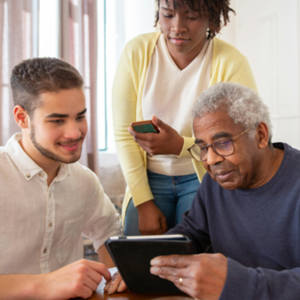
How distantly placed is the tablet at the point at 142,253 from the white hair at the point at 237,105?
555 mm

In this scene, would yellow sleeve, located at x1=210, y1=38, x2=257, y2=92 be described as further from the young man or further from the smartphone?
the young man

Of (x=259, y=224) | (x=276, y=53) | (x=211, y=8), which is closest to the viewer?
(x=259, y=224)

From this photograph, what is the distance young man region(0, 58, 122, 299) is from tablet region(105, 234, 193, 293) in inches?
21.2

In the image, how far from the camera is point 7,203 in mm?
1340

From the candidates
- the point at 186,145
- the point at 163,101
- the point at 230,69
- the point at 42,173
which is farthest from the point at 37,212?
the point at 230,69

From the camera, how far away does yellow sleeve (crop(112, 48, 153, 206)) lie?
1772mm

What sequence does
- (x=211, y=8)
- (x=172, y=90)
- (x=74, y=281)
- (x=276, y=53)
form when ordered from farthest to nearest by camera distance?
(x=276, y=53) → (x=172, y=90) → (x=211, y=8) → (x=74, y=281)

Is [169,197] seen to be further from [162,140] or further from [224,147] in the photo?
[224,147]

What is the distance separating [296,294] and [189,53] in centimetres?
125

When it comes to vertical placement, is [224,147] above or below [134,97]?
below

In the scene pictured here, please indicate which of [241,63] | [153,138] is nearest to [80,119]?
[153,138]

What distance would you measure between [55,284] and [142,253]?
32 centimetres

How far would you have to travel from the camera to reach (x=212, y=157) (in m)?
1.30

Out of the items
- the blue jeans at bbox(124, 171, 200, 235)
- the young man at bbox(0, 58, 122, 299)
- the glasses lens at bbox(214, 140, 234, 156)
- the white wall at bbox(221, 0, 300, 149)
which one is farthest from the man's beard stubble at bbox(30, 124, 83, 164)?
the white wall at bbox(221, 0, 300, 149)
